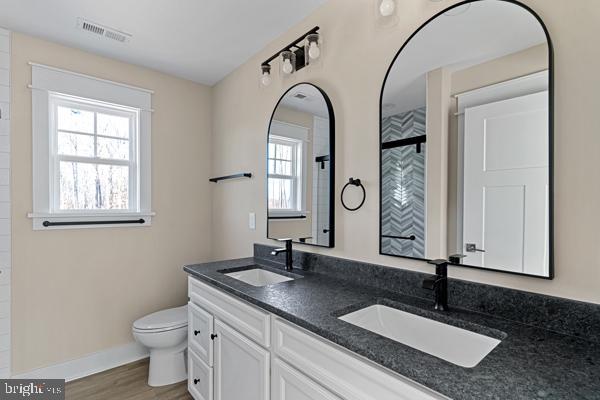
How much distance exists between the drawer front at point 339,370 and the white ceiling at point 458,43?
109cm

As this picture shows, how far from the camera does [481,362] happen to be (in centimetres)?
81

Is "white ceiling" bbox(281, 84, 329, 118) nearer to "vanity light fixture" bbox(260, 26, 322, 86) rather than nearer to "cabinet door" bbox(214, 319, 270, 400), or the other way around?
"vanity light fixture" bbox(260, 26, 322, 86)

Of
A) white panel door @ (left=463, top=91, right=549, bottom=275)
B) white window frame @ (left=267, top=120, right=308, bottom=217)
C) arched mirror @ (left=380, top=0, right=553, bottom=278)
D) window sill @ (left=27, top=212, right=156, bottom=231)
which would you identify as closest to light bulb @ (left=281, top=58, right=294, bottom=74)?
white window frame @ (left=267, top=120, right=308, bottom=217)

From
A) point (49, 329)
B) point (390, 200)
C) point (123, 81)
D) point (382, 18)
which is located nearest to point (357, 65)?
point (382, 18)

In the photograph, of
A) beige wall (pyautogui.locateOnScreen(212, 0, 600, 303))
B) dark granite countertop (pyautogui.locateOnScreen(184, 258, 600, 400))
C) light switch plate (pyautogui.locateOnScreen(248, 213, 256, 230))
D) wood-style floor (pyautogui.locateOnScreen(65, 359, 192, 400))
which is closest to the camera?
dark granite countertop (pyautogui.locateOnScreen(184, 258, 600, 400))

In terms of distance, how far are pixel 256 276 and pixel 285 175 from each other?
28.2 inches

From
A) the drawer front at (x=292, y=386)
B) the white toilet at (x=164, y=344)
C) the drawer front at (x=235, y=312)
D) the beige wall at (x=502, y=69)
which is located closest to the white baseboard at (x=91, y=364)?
the white toilet at (x=164, y=344)

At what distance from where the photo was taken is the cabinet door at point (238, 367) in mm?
1334

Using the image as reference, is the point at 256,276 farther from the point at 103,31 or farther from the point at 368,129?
the point at 103,31

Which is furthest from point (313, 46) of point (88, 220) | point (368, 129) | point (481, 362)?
point (88, 220)

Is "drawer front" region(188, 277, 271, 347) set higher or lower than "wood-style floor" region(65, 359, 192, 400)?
higher

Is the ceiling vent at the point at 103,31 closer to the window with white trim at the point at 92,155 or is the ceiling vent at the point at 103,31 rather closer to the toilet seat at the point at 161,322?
the window with white trim at the point at 92,155

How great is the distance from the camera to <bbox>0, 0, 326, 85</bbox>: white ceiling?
5.96 feet

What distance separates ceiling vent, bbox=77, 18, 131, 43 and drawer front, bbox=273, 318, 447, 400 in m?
2.15
